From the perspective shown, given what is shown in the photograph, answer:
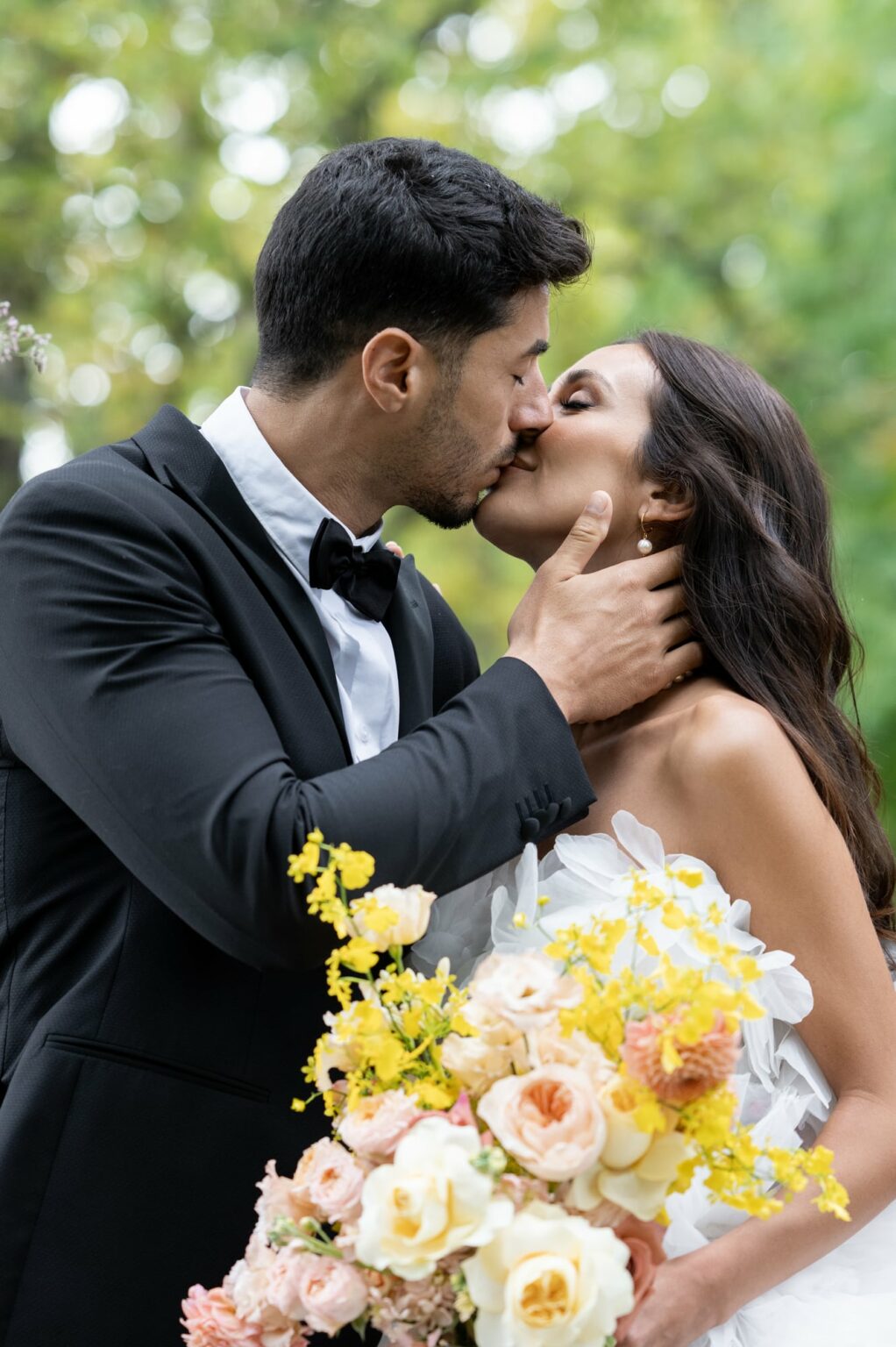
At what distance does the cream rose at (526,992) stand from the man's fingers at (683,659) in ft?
3.66

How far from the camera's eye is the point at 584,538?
9.21 feet

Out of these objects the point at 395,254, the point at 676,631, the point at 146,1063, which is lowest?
the point at 146,1063

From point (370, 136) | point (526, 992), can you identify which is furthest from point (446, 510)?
point (370, 136)

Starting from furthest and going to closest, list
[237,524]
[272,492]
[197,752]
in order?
1. [272,492]
2. [237,524]
3. [197,752]

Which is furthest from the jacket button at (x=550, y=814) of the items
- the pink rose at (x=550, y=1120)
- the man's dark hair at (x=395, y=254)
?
the man's dark hair at (x=395, y=254)

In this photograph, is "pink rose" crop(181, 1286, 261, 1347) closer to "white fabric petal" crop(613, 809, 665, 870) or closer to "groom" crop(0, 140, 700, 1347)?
"groom" crop(0, 140, 700, 1347)

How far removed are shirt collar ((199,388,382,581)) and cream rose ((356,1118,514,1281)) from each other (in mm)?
1376

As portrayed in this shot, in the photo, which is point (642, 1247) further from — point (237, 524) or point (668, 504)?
point (668, 504)

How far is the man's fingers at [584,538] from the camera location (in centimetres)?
277

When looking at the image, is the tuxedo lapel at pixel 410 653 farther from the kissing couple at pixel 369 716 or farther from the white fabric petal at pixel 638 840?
the white fabric petal at pixel 638 840

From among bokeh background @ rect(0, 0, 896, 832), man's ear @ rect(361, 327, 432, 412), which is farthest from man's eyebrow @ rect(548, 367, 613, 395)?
bokeh background @ rect(0, 0, 896, 832)

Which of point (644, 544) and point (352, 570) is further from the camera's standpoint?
point (644, 544)

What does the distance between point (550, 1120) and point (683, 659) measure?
51.8 inches

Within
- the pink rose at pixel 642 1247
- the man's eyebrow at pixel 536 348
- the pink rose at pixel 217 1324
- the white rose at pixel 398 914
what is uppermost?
the man's eyebrow at pixel 536 348
